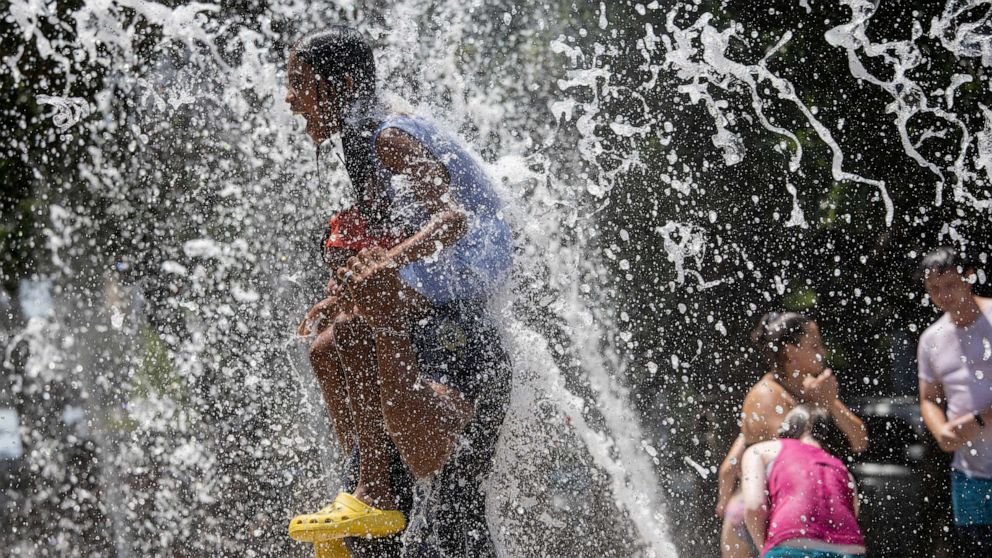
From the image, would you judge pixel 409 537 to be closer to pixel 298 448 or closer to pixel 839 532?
pixel 298 448

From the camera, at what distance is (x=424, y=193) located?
227cm

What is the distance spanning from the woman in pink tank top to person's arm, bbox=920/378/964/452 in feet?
1.88

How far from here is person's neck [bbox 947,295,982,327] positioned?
389cm

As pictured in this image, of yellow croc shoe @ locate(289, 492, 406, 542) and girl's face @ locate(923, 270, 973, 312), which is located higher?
yellow croc shoe @ locate(289, 492, 406, 542)

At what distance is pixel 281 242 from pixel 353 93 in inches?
60.0

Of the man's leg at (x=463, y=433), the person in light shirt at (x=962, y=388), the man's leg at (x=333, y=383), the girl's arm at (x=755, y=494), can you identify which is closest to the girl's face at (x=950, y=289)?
the person in light shirt at (x=962, y=388)

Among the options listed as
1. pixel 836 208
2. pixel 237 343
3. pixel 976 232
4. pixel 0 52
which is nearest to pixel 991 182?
pixel 976 232

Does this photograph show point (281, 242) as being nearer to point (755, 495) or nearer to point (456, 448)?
point (456, 448)

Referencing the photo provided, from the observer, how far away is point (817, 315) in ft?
24.2

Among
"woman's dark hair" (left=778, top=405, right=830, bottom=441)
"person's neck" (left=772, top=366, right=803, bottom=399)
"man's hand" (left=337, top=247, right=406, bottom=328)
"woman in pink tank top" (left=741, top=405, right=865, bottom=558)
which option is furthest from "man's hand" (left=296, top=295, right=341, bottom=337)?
"person's neck" (left=772, top=366, right=803, bottom=399)

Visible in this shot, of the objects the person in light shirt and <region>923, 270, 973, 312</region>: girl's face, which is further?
<region>923, 270, 973, 312</region>: girl's face

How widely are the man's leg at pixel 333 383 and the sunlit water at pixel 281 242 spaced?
42 centimetres

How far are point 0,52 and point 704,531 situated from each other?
6.41 metres

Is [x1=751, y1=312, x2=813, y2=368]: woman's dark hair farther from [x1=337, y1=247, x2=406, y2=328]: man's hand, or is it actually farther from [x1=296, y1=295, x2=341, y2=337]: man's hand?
[x1=337, y1=247, x2=406, y2=328]: man's hand
